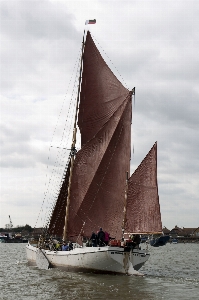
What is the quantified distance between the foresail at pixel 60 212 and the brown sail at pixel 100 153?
2.42 metres

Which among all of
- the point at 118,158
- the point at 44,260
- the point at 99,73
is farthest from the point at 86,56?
the point at 44,260

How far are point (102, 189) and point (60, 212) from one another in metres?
7.30

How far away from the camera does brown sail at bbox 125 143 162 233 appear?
130 feet

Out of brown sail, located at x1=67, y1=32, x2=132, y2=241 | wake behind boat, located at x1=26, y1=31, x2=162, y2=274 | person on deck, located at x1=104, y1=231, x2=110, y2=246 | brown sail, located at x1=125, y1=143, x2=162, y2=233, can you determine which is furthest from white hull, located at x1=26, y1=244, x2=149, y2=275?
brown sail, located at x1=67, y1=32, x2=132, y2=241

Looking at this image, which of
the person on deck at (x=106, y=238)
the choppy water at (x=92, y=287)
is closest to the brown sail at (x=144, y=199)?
the person on deck at (x=106, y=238)

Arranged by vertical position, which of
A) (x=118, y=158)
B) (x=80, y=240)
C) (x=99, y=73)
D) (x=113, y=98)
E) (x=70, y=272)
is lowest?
(x=70, y=272)

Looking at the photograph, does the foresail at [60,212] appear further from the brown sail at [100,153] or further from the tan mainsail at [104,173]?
the brown sail at [100,153]

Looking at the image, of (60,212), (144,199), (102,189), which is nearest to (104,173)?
(102,189)

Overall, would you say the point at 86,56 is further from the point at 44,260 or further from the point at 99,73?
the point at 44,260

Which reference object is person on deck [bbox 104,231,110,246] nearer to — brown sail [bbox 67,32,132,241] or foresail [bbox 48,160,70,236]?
brown sail [bbox 67,32,132,241]

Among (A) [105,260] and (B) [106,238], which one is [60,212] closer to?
(B) [106,238]

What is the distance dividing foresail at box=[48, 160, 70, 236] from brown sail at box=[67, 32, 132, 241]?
242 centimetres

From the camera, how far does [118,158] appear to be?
44344mm

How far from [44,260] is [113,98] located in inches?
670
